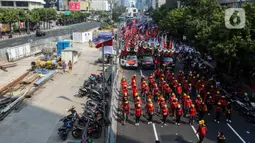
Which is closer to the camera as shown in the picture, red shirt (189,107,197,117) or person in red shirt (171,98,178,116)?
red shirt (189,107,197,117)

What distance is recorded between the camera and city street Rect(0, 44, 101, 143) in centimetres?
1383

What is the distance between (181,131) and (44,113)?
806 centimetres

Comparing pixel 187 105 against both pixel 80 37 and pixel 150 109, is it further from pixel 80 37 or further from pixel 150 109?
pixel 80 37

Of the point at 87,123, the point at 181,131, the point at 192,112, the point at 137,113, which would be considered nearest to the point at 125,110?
the point at 137,113

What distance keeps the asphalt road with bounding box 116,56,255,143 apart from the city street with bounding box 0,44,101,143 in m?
2.96

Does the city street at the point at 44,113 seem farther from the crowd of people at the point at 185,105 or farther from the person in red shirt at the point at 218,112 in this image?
the person in red shirt at the point at 218,112

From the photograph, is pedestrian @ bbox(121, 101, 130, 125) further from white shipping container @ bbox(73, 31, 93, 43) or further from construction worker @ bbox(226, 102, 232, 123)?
white shipping container @ bbox(73, 31, 93, 43)

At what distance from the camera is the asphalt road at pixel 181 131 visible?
1368cm

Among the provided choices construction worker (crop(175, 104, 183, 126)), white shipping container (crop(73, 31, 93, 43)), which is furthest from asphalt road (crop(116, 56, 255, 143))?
white shipping container (crop(73, 31, 93, 43))

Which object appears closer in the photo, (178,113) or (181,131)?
(181,131)

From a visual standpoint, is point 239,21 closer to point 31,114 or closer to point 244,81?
point 244,81

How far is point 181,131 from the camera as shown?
47.8ft

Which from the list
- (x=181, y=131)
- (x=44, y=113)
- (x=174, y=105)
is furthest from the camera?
(x=44, y=113)

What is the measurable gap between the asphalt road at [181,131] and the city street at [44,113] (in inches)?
117
